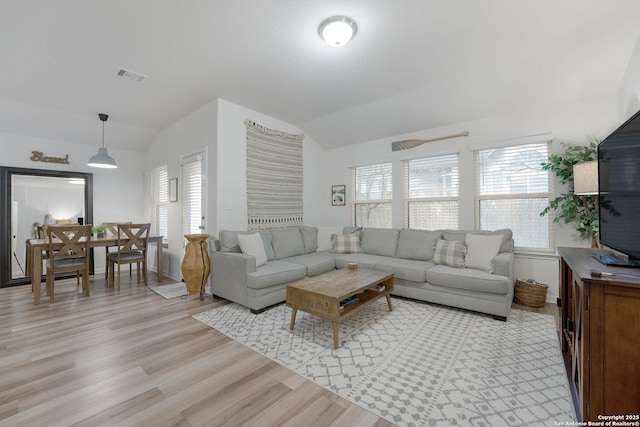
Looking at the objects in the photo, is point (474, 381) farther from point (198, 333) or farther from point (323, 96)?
point (323, 96)

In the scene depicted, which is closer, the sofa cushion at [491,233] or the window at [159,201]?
the sofa cushion at [491,233]

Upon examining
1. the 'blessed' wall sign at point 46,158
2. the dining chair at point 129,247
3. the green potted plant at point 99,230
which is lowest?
the dining chair at point 129,247

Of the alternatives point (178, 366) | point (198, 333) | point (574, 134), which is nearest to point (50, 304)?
point (198, 333)

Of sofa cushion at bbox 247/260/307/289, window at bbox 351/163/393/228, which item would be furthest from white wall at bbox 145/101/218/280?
window at bbox 351/163/393/228

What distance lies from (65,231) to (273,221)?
2768 mm

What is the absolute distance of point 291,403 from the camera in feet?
5.33

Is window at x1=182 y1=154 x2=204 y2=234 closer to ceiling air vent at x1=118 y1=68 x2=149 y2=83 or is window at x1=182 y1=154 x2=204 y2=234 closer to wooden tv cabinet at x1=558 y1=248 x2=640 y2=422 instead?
ceiling air vent at x1=118 y1=68 x2=149 y2=83

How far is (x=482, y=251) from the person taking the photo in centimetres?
316

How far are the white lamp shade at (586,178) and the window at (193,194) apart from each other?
4.37 meters

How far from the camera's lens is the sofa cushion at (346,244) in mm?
4332

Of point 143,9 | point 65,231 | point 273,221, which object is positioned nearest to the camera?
point 143,9

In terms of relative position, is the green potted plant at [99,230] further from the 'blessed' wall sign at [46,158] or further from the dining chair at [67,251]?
the 'blessed' wall sign at [46,158]

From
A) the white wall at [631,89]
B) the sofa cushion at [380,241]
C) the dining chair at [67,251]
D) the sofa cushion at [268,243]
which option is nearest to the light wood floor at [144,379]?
the dining chair at [67,251]

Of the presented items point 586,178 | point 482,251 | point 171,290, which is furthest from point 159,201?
point 586,178
